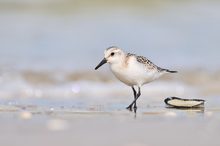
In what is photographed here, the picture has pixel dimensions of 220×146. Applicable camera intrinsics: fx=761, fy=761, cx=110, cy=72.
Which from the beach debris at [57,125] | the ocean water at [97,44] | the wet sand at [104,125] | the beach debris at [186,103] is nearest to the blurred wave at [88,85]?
the ocean water at [97,44]

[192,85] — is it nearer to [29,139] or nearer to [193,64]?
[193,64]

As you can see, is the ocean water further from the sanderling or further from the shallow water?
the sanderling

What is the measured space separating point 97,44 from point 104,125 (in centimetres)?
609

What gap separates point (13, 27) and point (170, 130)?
27.4 feet

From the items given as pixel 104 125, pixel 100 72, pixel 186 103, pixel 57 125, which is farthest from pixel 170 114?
pixel 100 72

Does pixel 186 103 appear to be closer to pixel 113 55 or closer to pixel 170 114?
pixel 170 114

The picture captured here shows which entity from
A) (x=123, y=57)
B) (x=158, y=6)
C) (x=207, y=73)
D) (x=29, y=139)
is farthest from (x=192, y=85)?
(x=158, y=6)

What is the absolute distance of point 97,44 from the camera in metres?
12.5

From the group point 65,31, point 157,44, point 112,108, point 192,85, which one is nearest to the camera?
point 112,108

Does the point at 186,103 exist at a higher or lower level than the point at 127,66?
lower

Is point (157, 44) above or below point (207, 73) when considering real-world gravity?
above

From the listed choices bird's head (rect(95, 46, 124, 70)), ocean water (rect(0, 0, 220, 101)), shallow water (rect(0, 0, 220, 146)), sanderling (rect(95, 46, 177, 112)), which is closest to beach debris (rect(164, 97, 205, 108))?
shallow water (rect(0, 0, 220, 146))

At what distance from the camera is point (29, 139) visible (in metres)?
5.75

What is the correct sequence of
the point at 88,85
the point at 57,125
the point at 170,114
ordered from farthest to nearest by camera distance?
the point at 88,85, the point at 170,114, the point at 57,125
